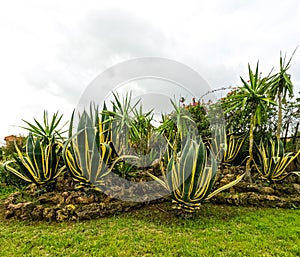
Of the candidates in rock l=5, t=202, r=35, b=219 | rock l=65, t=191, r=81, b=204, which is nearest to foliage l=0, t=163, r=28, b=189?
rock l=5, t=202, r=35, b=219

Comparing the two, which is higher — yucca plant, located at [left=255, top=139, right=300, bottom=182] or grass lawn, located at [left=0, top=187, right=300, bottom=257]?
yucca plant, located at [left=255, top=139, right=300, bottom=182]

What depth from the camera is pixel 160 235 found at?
233cm

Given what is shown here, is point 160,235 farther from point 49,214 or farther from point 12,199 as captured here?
point 12,199

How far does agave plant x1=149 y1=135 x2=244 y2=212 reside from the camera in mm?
2568

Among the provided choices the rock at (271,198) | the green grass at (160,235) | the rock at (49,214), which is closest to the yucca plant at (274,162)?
the rock at (271,198)

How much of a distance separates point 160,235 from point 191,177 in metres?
0.71

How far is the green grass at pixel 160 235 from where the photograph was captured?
2.05 m

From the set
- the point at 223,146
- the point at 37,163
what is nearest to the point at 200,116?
the point at 223,146

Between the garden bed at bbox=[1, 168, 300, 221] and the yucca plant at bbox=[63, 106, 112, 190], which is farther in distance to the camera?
the yucca plant at bbox=[63, 106, 112, 190]

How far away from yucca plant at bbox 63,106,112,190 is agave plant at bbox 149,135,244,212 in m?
0.99

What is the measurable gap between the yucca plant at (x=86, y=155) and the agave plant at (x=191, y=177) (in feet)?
3.23

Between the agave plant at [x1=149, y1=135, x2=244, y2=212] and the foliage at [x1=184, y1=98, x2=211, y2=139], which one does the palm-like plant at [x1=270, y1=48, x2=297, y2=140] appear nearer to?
the foliage at [x1=184, y1=98, x2=211, y2=139]

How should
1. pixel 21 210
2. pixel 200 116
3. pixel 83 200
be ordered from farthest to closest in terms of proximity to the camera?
1. pixel 200 116
2. pixel 83 200
3. pixel 21 210

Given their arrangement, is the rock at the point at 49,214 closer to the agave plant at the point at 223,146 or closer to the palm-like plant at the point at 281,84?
the agave plant at the point at 223,146
